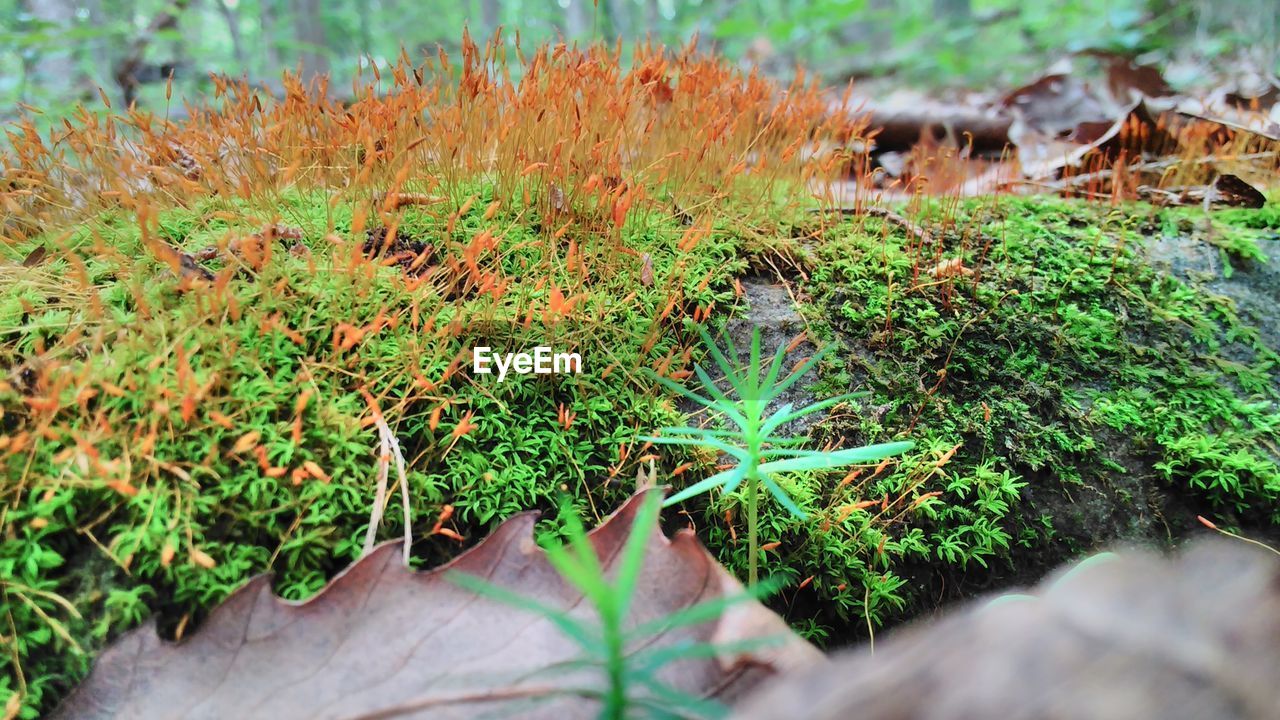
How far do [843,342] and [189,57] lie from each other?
9336 mm

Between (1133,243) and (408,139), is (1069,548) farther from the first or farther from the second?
(408,139)

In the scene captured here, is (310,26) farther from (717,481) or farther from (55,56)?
(717,481)

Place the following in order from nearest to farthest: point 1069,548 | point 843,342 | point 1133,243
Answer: point 1069,548 → point 843,342 → point 1133,243

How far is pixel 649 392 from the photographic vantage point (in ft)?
5.39

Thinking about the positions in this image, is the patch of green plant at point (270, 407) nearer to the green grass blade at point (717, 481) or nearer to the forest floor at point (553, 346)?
the forest floor at point (553, 346)

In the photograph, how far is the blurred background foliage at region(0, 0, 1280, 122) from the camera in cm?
496

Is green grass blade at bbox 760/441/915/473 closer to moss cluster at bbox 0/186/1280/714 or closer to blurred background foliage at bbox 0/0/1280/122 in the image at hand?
moss cluster at bbox 0/186/1280/714

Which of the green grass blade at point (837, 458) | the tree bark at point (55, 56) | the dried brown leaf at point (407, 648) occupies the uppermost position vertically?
the tree bark at point (55, 56)

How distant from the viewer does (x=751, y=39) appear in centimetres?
1204

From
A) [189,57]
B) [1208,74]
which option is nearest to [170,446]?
[1208,74]

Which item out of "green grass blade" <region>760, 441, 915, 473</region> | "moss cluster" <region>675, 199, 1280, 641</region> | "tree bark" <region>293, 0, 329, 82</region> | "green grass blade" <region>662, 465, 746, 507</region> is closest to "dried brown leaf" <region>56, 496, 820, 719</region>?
"green grass blade" <region>662, 465, 746, 507</region>

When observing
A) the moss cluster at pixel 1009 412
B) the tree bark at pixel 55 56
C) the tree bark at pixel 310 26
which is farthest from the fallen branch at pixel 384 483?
the tree bark at pixel 310 26

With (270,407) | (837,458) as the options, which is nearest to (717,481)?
(837,458)

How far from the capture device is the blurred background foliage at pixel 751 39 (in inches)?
195
